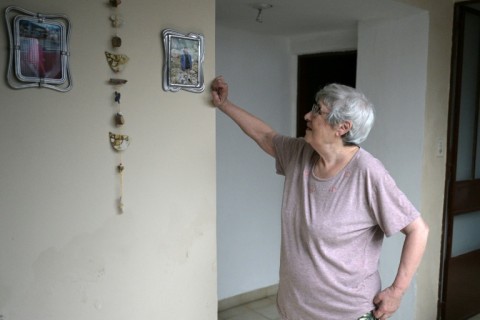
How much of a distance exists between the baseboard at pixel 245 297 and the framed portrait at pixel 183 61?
1.97 meters

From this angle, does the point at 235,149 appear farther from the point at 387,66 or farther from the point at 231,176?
the point at 387,66

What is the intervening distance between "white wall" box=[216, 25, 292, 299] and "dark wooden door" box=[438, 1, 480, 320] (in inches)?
44.5

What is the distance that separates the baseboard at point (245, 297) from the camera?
115 inches

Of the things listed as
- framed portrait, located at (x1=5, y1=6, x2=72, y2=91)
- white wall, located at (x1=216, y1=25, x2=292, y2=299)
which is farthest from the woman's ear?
white wall, located at (x1=216, y1=25, x2=292, y2=299)

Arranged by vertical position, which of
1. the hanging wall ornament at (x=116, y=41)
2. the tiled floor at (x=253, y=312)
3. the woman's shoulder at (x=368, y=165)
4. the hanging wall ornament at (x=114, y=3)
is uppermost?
the hanging wall ornament at (x=114, y=3)

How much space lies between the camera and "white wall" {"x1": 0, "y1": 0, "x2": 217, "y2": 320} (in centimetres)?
106

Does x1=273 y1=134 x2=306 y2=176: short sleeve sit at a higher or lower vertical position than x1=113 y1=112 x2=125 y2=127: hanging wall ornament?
lower

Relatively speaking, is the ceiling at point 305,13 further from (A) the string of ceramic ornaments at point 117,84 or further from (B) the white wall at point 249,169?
(A) the string of ceramic ornaments at point 117,84

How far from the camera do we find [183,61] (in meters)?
1.33

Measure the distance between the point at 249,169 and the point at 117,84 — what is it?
71.5 inches

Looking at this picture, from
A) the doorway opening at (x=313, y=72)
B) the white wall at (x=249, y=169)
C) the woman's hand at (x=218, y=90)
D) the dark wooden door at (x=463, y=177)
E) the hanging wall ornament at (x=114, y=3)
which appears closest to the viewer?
the hanging wall ornament at (x=114, y=3)

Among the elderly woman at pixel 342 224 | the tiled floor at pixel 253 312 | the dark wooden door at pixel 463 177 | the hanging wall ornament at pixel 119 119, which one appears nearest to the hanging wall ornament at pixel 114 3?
the hanging wall ornament at pixel 119 119

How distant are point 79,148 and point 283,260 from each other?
0.73m

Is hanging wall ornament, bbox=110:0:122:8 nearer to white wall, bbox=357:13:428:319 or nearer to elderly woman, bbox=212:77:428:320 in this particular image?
elderly woman, bbox=212:77:428:320
